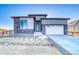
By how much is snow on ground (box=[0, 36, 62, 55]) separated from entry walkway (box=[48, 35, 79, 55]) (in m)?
0.11

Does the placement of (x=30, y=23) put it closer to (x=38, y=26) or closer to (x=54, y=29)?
(x=38, y=26)

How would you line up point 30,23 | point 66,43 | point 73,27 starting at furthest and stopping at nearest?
point 30,23 → point 73,27 → point 66,43

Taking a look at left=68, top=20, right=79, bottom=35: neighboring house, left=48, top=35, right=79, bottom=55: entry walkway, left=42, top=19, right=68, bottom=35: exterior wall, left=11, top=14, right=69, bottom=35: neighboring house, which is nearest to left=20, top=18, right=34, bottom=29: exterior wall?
left=11, top=14, right=69, bottom=35: neighboring house

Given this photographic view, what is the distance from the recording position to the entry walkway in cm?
302

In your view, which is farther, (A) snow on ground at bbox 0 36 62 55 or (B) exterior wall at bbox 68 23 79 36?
(B) exterior wall at bbox 68 23 79 36

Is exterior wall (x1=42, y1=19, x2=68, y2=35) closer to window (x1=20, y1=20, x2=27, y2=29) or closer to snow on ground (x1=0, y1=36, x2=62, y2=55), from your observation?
snow on ground (x1=0, y1=36, x2=62, y2=55)

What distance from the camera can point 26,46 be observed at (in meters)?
3.17

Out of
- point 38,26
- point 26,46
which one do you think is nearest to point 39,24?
point 38,26

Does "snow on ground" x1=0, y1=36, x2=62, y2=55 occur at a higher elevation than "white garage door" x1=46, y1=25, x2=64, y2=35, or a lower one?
lower

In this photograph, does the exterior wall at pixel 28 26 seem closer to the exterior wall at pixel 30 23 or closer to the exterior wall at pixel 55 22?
the exterior wall at pixel 30 23

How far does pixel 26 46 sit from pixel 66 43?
782 mm
